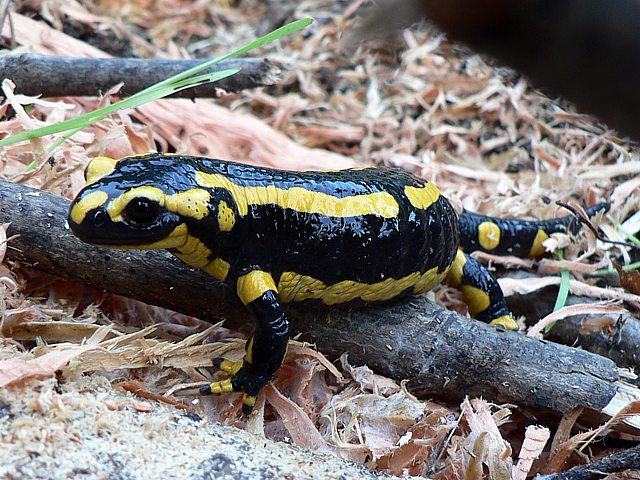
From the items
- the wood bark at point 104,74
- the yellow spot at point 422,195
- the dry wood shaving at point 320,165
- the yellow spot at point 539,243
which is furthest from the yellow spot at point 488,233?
the wood bark at point 104,74

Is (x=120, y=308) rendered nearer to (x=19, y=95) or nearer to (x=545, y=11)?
(x=19, y=95)

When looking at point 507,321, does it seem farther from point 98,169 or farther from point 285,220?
point 98,169

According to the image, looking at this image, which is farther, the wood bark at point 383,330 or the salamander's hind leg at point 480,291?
the salamander's hind leg at point 480,291

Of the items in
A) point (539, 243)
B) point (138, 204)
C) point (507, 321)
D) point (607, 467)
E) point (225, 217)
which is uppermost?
point (138, 204)

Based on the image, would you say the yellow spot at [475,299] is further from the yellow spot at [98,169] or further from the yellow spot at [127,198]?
the yellow spot at [98,169]

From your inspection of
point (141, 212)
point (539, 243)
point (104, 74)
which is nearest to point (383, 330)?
point (141, 212)

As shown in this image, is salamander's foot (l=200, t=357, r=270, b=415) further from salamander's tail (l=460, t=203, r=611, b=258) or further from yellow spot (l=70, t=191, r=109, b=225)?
salamander's tail (l=460, t=203, r=611, b=258)

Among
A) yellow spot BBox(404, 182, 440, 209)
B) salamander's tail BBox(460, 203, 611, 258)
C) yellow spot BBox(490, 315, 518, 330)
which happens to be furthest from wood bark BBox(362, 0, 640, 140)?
salamander's tail BBox(460, 203, 611, 258)

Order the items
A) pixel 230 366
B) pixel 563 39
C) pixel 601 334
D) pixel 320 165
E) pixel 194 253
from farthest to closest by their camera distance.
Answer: pixel 320 165 → pixel 601 334 → pixel 230 366 → pixel 194 253 → pixel 563 39
